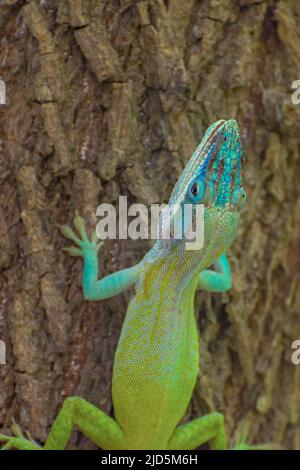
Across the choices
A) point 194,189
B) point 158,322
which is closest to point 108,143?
point 194,189

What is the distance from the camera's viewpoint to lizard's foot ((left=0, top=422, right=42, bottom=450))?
3.01 m

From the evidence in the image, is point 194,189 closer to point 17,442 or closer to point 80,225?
point 80,225

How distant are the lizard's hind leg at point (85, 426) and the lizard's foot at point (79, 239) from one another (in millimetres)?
731

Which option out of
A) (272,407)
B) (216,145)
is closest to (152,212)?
(216,145)

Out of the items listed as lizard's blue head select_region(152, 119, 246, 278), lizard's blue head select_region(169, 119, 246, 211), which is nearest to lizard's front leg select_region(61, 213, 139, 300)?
lizard's blue head select_region(152, 119, 246, 278)

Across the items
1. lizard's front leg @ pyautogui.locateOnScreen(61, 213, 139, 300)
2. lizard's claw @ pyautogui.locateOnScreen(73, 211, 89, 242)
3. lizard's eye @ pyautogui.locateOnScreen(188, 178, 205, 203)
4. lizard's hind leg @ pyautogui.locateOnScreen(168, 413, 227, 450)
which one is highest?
lizard's eye @ pyautogui.locateOnScreen(188, 178, 205, 203)

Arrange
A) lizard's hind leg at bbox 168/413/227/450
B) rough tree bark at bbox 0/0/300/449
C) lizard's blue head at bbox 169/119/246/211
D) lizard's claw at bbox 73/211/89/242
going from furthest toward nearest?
lizard's hind leg at bbox 168/413/227/450, lizard's claw at bbox 73/211/89/242, rough tree bark at bbox 0/0/300/449, lizard's blue head at bbox 169/119/246/211

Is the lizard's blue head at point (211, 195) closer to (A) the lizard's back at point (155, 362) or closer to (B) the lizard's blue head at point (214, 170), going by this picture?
(B) the lizard's blue head at point (214, 170)

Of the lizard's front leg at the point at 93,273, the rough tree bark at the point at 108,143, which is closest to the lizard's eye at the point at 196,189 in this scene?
the rough tree bark at the point at 108,143

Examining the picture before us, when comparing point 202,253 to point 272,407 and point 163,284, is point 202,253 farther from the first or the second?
point 272,407

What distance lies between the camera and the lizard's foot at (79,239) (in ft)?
10.3

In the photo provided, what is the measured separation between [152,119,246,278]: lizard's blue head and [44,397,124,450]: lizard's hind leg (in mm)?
876

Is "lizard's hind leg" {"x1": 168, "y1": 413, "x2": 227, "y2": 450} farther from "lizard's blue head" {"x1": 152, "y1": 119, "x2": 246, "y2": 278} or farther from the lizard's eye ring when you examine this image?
the lizard's eye ring

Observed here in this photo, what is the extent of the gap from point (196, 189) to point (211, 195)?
4.0 inches
